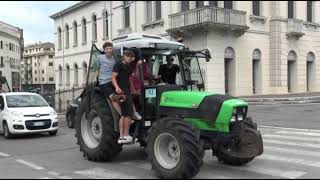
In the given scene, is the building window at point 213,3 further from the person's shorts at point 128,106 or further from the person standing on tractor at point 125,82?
the person's shorts at point 128,106

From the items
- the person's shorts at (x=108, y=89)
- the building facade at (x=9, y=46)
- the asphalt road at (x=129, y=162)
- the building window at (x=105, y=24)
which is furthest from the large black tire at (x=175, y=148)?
the building window at (x=105, y=24)

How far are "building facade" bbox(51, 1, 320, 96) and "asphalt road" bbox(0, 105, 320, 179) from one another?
1767cm

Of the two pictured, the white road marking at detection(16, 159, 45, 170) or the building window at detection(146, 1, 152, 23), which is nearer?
the white road marking at detection(16, 159, 45, 170)

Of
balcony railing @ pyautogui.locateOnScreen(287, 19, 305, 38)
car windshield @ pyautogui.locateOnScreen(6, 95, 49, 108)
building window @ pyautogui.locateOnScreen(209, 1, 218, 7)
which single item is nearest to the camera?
car windshield @ pyautogui.locateOnScreen(6, 95, 49, 108)

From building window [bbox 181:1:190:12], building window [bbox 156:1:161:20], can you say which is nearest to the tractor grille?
building window [bbox 181:1:190:12]

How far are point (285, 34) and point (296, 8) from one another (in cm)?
285

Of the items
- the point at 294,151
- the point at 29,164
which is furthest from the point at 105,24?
the point at 29,164

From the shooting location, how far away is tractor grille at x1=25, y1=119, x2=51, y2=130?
52.6 feet

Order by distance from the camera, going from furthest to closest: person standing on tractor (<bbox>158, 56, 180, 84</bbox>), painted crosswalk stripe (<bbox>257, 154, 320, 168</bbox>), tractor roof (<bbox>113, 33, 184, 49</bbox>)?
person standing on tractor (<bbox>158, 56, 180, 84</bbox>), tractor roof (<bbox>113, 33, 184, 49</bbox>), painted crosswalk stripe (<bbox>257, 154, 320, 168</bbox>)

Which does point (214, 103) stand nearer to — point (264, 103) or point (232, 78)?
point (264, 103)

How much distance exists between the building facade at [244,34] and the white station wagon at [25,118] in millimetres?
16586

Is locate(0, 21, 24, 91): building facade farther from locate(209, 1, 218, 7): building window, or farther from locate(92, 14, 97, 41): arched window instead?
locate(92, 14, 97, 41): arched window

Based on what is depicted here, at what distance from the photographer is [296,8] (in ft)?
126

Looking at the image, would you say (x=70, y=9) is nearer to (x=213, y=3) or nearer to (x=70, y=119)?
(x=213, y=3)
